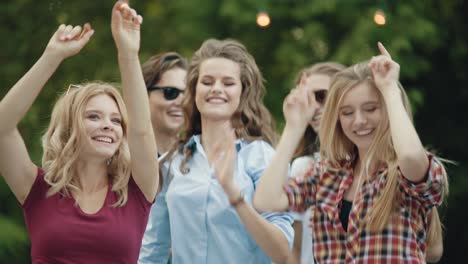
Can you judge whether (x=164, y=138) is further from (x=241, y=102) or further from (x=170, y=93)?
(x=241, y=102)

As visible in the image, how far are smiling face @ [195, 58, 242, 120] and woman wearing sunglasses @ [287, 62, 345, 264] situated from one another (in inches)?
15.3

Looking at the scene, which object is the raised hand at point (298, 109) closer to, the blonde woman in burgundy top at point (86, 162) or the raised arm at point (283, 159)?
the raised arm at point (283, 159)

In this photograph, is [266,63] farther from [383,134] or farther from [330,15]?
[383,134]

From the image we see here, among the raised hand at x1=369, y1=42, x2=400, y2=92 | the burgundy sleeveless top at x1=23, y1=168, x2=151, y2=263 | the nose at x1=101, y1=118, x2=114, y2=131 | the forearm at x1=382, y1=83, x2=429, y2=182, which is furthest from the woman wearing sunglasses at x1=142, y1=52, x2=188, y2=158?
the forearm at x1=382, y1=83, x2=429, y2=182

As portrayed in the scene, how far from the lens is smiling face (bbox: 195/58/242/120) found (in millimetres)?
5047

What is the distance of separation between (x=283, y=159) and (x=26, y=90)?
43.9 inches

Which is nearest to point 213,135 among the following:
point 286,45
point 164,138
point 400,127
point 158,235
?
point 158,235

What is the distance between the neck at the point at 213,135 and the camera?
16.7 ft

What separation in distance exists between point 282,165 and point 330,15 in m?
4.93

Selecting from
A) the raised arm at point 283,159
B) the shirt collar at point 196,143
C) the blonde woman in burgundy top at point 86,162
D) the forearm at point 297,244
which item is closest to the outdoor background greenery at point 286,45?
the forearm at point 297,244

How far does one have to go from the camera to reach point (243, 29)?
9453 mm

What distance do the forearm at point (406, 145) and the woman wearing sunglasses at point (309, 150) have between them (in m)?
1.16

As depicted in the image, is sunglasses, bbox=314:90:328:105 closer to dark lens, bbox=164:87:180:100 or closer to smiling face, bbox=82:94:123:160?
dark lens, bbox=164:87:180:100

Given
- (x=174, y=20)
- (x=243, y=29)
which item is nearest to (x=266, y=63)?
(x=243, y=29)
